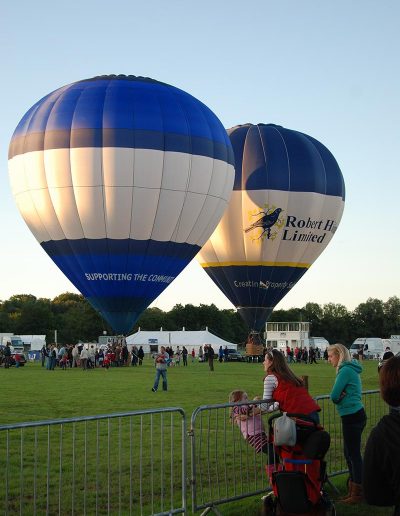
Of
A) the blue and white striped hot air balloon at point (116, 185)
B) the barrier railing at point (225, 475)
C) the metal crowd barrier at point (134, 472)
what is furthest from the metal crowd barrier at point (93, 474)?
the blue and white striped hot air balloon at point (116, 185)

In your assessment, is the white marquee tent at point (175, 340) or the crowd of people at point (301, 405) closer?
the crowd of people at point (301, 405)

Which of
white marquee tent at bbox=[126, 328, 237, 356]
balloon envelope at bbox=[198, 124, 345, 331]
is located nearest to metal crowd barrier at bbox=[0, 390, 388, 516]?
balloon envelope at bbox=[198, 124, 345, 331]

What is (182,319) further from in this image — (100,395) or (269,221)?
(100,395)

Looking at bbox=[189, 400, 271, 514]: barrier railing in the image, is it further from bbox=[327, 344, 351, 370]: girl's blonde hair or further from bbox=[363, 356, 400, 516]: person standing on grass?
bbox=[363, 356, 400, 516]: person standing on grass

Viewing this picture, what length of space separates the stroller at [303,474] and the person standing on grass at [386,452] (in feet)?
7.90

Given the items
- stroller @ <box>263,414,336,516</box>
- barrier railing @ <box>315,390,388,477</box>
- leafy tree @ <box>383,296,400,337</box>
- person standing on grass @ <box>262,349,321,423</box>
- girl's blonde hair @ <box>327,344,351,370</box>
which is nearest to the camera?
stroller @ <box>263,414,336,516</box>

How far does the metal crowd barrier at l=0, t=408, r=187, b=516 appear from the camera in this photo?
23.1ft

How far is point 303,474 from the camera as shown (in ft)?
20.7

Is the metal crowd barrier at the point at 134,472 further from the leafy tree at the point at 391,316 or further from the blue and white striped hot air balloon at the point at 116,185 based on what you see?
the leafy tree at the point at 391,316

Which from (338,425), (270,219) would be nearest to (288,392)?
(338,425)

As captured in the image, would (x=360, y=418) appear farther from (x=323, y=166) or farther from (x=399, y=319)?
(x=399, y=319)

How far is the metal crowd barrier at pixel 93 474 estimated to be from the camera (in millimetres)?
7031

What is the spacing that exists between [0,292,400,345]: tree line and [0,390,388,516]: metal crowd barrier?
96750mm

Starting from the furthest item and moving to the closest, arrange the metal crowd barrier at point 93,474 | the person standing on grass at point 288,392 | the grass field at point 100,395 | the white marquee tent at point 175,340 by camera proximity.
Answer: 1. the white marquee tent at point 175,340
2. the grass field at point 100,395
3. the person standing on grass at point 288,392
4. the metal crowd barrier at point 93,474
